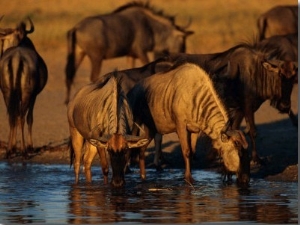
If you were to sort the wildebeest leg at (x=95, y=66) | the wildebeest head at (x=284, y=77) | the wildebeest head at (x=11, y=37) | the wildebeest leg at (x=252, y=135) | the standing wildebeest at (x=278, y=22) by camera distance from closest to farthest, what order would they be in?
1. the wildebeest leg at (x=252, y=135)
2. the wildebeest head at (x=284, y=77)
3. the wildebeest head at (x=11, y=37)
4. the wildebeest leg at (x=95, y=66)
5. the standing wildebeest at (x=278, y=22)

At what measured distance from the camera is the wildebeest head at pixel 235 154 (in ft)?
44.4

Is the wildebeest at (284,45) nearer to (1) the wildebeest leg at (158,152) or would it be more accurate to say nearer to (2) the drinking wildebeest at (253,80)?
(2) the drinking wildebeest at (253,80)

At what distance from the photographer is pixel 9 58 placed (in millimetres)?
17656

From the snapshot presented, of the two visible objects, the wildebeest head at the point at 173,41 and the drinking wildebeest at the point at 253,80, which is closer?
the drinking wildebeest at the point at 253,80

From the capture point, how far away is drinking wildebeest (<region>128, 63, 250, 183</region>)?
44.6 ft

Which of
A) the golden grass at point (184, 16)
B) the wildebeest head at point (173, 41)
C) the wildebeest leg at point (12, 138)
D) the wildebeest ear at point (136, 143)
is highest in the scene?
the golden grass at point (184, 16)

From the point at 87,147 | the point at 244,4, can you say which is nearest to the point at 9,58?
the point at 87,147

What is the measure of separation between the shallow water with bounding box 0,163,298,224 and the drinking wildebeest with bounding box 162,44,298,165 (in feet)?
3.83

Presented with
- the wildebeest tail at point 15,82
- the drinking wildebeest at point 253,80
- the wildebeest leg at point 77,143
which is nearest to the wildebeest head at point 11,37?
the wildebeest tail at point 15,82

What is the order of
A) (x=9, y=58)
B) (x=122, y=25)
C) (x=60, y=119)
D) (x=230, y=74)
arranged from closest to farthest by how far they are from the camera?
(x=230, y=74) < (x=9, y=58) < (x=60, y=119) < (x=122, y=25)

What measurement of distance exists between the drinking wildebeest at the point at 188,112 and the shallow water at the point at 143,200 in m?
0.37

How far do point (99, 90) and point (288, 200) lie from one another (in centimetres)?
258

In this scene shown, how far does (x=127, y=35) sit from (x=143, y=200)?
39.7ft

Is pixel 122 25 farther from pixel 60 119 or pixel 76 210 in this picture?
pixel 76 210
